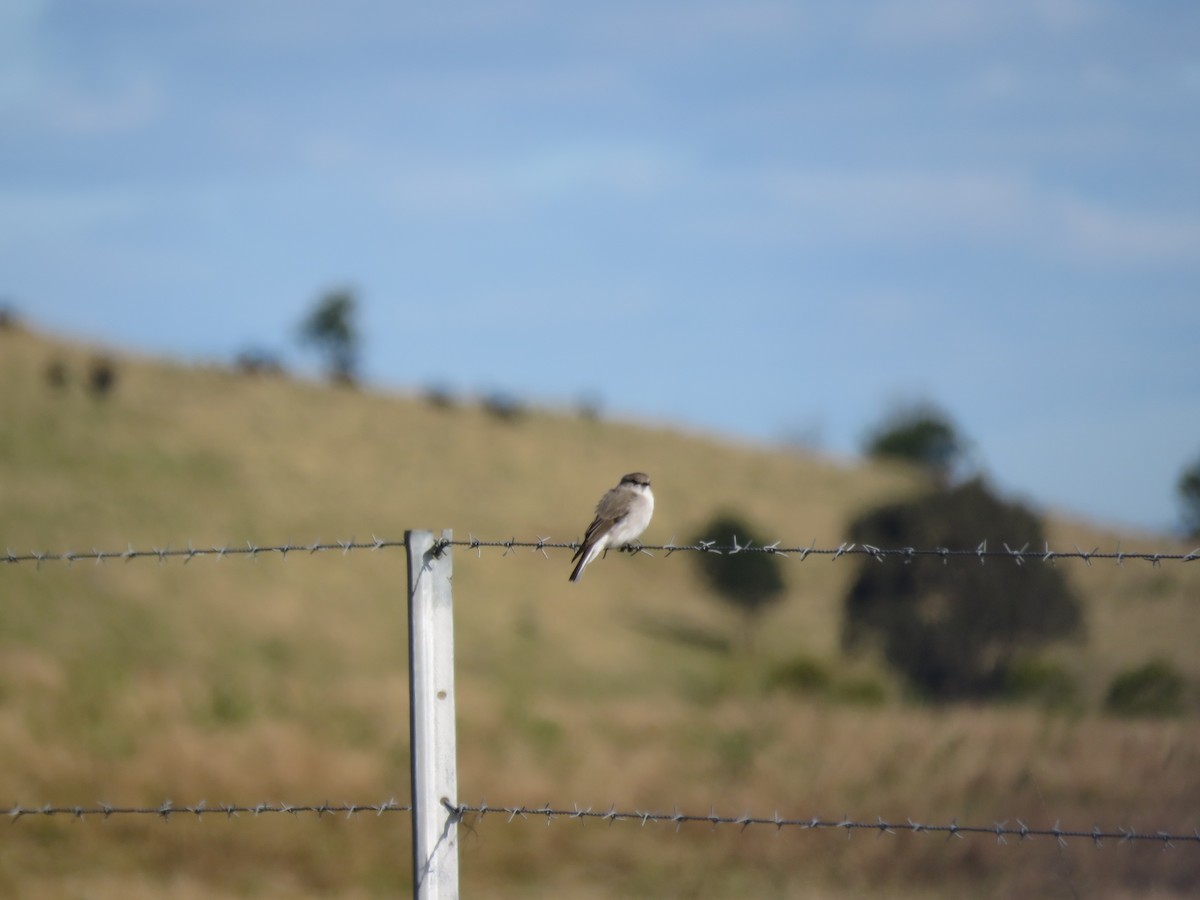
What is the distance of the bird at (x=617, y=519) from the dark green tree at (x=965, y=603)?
107 ft

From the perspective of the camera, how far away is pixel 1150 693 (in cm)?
2730

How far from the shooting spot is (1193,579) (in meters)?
38.3

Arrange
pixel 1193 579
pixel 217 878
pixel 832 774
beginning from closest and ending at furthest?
1. pixel 217 878
2. pixel 832 774
3. pixel 1193 579

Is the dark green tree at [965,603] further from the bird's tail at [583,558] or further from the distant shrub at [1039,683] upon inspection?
the bird's tail at [583,558]

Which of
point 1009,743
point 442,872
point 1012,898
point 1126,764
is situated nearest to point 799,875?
point 1012,898

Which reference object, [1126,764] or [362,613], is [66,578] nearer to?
[362,613]

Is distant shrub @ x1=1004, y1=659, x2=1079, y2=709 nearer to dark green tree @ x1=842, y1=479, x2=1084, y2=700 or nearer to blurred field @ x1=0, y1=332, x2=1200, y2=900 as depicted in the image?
dark green tree @ x1=842, y1=479, x2=1084, y2=700

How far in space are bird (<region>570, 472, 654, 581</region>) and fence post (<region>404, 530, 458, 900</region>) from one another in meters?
4.60

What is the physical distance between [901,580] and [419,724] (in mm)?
40876

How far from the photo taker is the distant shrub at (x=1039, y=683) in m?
37.3

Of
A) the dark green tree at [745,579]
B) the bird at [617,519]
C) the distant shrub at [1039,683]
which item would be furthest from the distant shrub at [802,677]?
the bird at [617,519]

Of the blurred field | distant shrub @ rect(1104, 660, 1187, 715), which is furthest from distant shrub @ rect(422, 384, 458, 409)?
distant shrub @ rect(1104, 660, 1187, 715)

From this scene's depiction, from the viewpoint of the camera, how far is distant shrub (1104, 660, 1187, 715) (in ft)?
82.4

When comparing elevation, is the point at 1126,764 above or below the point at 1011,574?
below
